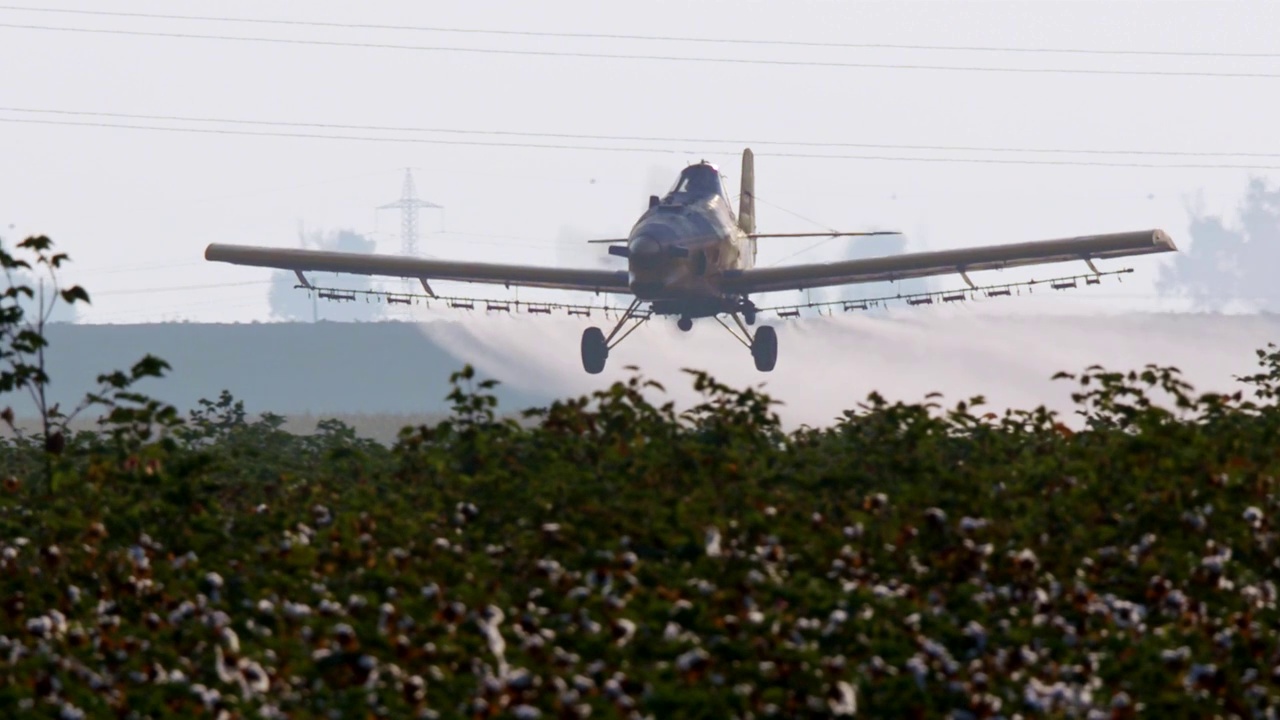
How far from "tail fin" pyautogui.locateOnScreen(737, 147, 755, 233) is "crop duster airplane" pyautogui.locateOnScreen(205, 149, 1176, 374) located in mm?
5345

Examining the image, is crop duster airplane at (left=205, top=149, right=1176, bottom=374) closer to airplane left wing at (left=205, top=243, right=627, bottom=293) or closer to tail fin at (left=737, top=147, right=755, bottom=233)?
airplane left wing at (left=205, top=243, right=627, bottom=293)

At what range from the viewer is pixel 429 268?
151ft

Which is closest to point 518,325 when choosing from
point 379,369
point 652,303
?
point 379,369

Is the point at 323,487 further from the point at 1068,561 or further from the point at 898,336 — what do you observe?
the point at 898,336

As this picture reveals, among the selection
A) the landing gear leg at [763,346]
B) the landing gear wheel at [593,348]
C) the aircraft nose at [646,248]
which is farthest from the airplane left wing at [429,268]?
the aircraft nose at [646,248]

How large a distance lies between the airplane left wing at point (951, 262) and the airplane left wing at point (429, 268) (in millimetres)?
3231

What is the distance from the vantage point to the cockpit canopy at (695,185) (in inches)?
1599

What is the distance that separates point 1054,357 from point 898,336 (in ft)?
17.8

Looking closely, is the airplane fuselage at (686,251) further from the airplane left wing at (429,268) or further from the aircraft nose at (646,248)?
the airplane left wing at (429,268)

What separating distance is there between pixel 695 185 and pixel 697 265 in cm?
217

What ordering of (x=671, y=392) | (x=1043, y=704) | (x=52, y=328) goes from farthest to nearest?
1. (x=52, y=328)
2. (x=671, y=392)
3. (x=1043, y=704)

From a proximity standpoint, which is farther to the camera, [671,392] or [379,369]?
[379,369]

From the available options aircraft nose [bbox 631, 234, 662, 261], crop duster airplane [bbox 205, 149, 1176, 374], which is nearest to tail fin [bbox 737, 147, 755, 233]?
crop duster airplane [bbox 205, 149, 1176, 374]

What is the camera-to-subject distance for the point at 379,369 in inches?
3406
